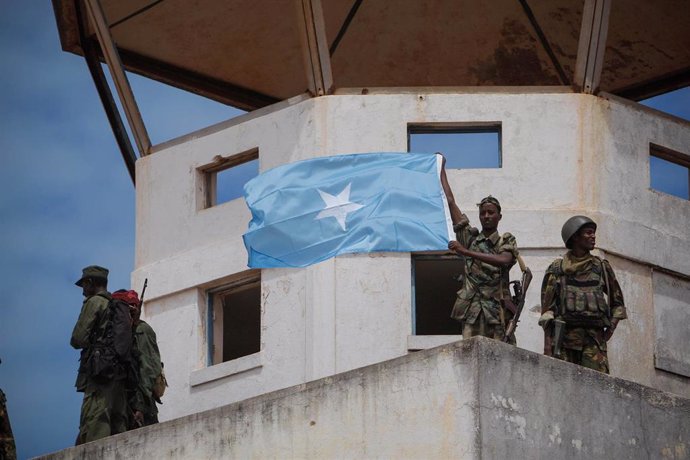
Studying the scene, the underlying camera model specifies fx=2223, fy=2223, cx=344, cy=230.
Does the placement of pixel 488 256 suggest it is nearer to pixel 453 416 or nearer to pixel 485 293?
pixel 485 293

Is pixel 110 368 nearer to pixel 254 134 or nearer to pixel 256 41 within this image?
pixel 254 134

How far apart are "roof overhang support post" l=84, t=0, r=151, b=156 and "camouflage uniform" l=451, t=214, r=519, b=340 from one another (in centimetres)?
666

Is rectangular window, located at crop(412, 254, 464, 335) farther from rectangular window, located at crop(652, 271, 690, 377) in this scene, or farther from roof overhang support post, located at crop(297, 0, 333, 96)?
roof overhang support post, located at crop(297, 0, 333, 96)

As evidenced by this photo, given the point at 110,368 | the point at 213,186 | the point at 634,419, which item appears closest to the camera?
the point at 634,419

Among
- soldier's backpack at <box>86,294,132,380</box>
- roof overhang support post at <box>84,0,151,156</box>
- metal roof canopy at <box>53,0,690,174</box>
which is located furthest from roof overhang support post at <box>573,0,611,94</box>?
soldier's backpack at <box>86,294,132,380</box>

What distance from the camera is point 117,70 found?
2605 cm

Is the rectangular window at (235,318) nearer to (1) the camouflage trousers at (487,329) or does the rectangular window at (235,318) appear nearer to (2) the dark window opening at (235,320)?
(2) the dark window opening at (235,320)

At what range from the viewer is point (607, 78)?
28203 millimetres

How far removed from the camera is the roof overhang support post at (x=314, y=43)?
957 inches

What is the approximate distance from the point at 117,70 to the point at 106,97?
1.09 m

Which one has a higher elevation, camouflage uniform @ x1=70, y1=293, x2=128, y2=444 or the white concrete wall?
the white concrete wall

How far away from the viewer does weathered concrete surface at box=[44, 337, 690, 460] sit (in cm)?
1873

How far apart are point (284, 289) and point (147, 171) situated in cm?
279

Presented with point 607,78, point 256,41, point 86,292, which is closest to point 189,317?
point 86,292
